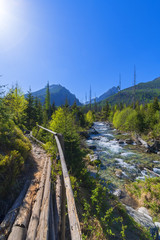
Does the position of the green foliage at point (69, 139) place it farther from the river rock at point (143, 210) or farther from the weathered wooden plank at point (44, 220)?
the river rock at point (143, 210)

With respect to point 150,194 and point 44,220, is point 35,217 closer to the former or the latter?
point 44,220

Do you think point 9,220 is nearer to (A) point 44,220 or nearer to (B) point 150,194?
(A) point 44,220

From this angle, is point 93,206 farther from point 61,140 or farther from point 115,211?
point 61,140

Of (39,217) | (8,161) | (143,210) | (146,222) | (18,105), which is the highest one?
(18,105)

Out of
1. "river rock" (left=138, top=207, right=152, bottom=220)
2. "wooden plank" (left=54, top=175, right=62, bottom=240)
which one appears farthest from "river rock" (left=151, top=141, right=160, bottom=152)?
"wooden plank" (left=54, top=175, right=62, bottom=240)

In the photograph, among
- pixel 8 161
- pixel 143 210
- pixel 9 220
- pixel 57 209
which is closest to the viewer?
pixel 9 220

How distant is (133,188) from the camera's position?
7.06m

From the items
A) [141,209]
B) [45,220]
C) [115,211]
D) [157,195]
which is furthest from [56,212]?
[157,195]

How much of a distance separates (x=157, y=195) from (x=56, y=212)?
5.91 meters

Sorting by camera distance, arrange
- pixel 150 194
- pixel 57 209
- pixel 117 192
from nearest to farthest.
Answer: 1. pixel 57 209
2. pixel 150 194
3. pixel 117 192

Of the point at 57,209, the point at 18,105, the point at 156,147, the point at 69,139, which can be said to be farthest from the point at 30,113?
the point at 156,147

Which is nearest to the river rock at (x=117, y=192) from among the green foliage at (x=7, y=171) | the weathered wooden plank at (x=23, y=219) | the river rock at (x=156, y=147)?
the weathered wooden plank at (x=23, y=219)

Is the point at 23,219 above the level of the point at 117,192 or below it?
above

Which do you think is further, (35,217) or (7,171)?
(7,171)
